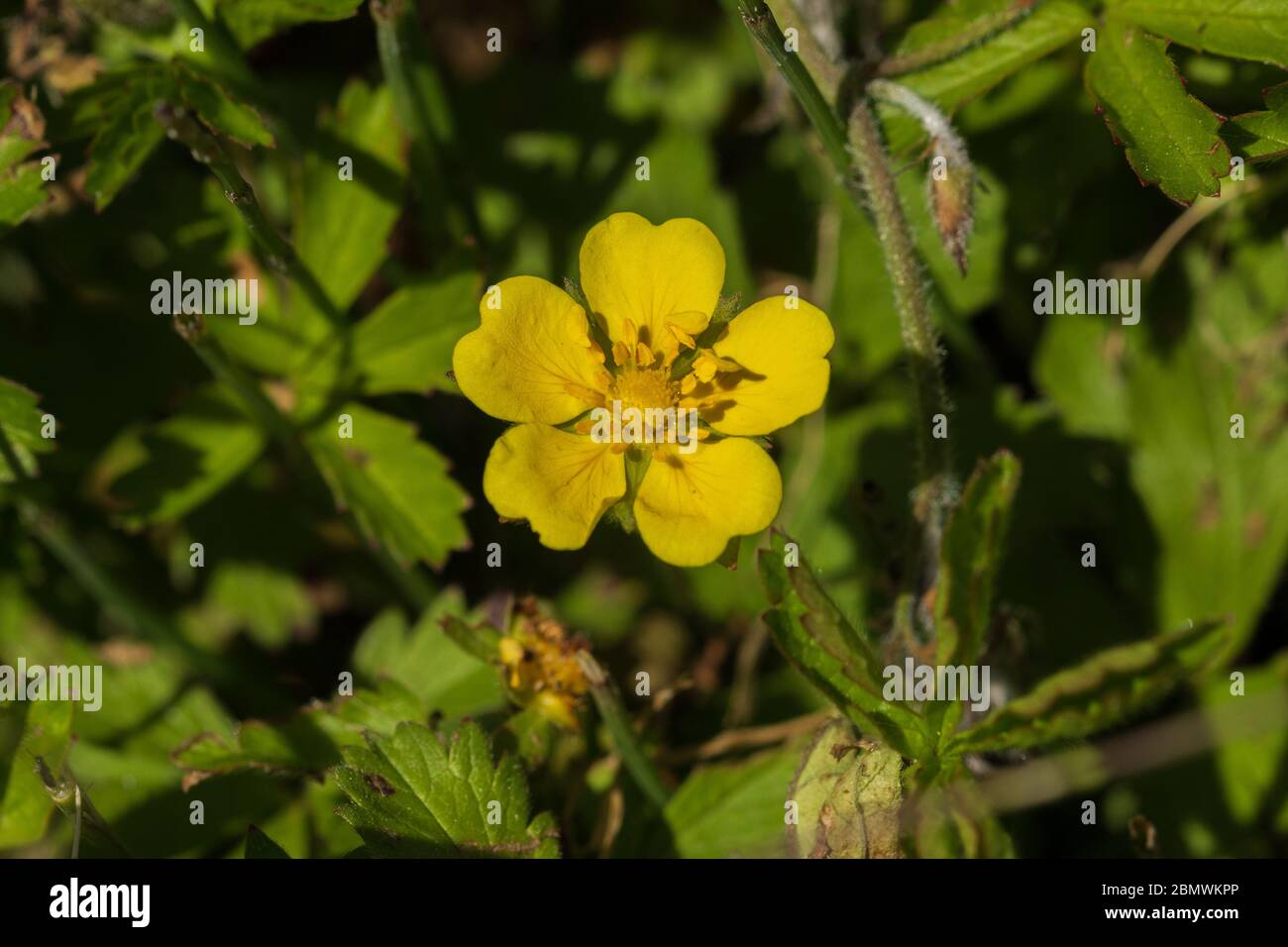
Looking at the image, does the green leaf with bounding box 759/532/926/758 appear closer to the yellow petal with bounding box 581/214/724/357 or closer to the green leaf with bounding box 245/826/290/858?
the yellow petal with bounding box 581/214/724/357

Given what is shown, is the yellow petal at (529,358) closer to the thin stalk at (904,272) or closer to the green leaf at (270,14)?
the thin stalk at (904,272)

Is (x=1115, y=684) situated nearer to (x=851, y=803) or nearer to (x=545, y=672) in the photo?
(x=851, y=803)

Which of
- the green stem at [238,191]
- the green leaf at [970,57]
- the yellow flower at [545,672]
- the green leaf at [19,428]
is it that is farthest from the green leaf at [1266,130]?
the green leaf at [19,428]

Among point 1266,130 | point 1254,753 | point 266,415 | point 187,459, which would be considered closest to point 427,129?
point 266,415
